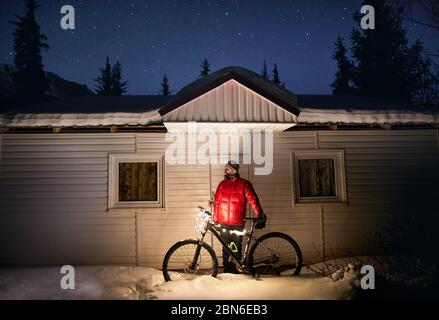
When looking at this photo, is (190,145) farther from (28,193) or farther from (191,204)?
(28,193)

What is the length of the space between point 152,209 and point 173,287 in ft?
7.92

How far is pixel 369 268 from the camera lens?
5.84 meters

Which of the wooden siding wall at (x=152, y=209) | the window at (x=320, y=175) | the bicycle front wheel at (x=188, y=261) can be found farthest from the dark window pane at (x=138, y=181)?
the window at (x=320, y=175)

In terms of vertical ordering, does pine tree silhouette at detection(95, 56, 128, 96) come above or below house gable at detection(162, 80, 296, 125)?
above

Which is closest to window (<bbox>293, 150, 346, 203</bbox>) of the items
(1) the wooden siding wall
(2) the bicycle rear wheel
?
(1) the wooden siding wall

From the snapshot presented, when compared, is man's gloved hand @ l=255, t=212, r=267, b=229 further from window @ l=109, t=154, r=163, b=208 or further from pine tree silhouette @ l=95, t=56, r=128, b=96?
pine tree silhouette @ l=95, t=56, r=128, b=96

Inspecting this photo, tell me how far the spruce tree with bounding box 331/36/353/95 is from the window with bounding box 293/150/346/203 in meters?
→ 33.2

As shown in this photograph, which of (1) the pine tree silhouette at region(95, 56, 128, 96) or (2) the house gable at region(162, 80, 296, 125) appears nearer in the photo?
(2) the house gable at region(162, 80, 296, 125)

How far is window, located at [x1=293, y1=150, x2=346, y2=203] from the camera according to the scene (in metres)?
8.12

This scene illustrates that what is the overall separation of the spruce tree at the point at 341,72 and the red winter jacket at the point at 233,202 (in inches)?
1416

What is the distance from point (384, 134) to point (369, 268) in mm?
3849

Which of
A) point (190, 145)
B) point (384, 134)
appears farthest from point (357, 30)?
point (190, 145)

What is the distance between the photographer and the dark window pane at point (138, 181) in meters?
7.87
